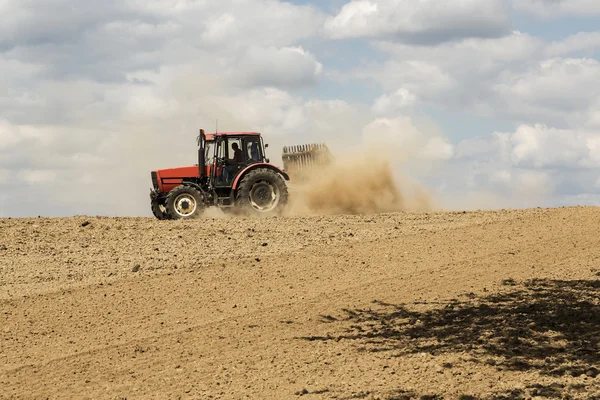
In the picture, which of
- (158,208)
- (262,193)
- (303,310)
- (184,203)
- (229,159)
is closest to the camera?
(303,310)

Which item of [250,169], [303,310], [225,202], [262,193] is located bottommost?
[303,310]

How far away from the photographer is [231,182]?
2191 centimetres

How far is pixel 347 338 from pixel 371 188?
16468 mm

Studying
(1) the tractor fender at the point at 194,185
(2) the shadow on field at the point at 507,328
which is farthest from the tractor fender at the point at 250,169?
(2) the shadow on field at the point at 507,328

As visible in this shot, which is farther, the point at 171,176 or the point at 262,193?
the point at 171,176

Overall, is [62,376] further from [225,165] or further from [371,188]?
[371,188]

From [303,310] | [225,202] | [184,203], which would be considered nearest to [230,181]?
[225,202]

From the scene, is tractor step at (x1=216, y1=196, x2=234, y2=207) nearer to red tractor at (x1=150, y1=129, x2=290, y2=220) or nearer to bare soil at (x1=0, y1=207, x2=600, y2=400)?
red tractor at (x1=150, y1=129, x2=290, y2=220)

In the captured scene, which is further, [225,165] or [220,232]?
[225,165]

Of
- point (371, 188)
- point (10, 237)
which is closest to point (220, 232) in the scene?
point (10, 237)

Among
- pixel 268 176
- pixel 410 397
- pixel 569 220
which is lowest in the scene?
pixel 410 397

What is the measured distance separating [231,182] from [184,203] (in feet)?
4.80

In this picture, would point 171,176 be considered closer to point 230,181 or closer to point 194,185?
point 194,185

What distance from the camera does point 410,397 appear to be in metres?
7.93
